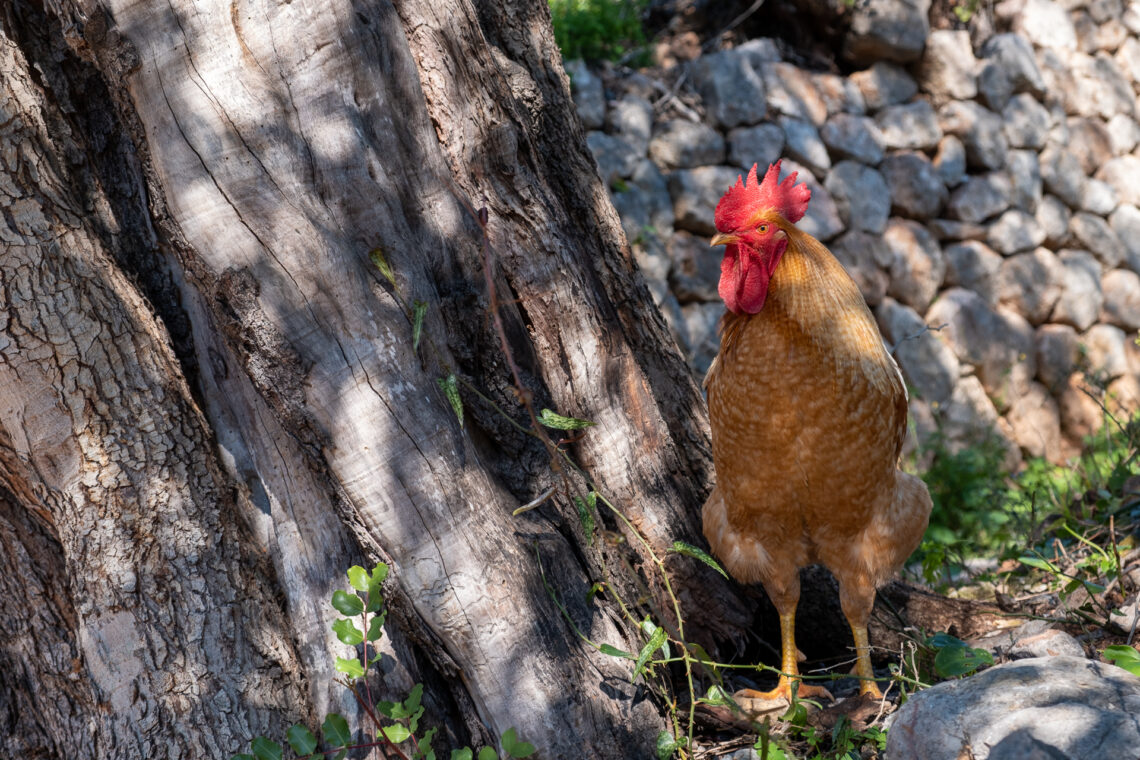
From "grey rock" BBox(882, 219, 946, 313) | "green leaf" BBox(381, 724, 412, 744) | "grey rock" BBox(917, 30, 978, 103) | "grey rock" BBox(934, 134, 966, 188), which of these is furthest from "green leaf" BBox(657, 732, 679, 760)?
"grey rock" BBox(917, 30, 978, 103)

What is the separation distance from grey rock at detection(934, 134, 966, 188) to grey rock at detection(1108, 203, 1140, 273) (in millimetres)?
2062

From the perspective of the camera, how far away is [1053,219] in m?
7.49

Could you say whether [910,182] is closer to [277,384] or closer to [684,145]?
[684,145]

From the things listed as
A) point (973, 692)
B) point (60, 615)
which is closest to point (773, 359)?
point (973, 692)

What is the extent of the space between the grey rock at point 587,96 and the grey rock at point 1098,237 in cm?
471

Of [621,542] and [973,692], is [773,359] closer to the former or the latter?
[621,542]

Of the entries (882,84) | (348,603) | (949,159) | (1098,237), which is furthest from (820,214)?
(348,603)

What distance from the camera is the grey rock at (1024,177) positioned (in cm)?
724

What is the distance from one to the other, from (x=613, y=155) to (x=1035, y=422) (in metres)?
4.44

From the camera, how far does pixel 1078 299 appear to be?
296 inches

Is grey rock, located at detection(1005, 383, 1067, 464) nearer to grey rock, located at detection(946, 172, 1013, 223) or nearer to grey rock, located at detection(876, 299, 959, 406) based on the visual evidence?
grey rock, located at detection(876, 299, 959, 406)

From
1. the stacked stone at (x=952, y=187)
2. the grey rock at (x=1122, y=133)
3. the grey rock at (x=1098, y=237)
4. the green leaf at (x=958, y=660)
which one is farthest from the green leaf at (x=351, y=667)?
the grey rock at (x=1122, y=133)

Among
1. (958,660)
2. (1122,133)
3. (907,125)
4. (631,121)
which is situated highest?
(631,121)

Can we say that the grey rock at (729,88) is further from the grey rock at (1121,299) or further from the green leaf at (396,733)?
the green leaf at (396,733)
